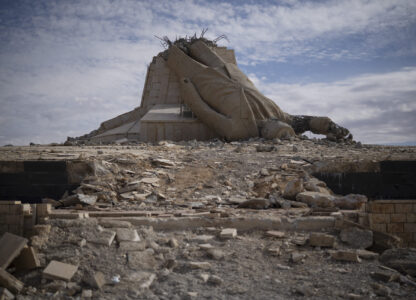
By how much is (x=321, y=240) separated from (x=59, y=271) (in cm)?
269

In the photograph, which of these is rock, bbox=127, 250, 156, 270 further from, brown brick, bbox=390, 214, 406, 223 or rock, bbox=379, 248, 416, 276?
brown brick, bbox=390, 214, 406, 223

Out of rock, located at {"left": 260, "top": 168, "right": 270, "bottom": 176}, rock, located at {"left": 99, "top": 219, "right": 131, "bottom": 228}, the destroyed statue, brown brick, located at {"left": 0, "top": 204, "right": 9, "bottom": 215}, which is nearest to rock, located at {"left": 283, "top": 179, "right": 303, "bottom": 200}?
rock, located at {"left": 260, "top": 168, "right": 270, "bottom": 176}

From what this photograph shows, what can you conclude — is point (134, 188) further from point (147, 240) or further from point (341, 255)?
point (341, 255)

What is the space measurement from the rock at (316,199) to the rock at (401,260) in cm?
156

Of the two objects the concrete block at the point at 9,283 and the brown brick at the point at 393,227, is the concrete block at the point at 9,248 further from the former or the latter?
the brown brick at the point at 393,227

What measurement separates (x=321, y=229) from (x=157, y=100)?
449 inches

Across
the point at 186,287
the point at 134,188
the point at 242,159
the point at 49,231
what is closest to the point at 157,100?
the point at 242,159

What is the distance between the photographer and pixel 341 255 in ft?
12.5

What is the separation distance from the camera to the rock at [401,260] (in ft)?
12.1

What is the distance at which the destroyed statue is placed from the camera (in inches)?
474

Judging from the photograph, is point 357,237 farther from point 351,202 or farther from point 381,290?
point 351,202

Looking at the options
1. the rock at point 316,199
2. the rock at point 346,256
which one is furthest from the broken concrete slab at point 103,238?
the rock at point 316,199

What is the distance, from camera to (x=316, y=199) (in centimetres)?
554

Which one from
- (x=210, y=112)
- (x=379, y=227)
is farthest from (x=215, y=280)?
(x=210, y=112)
